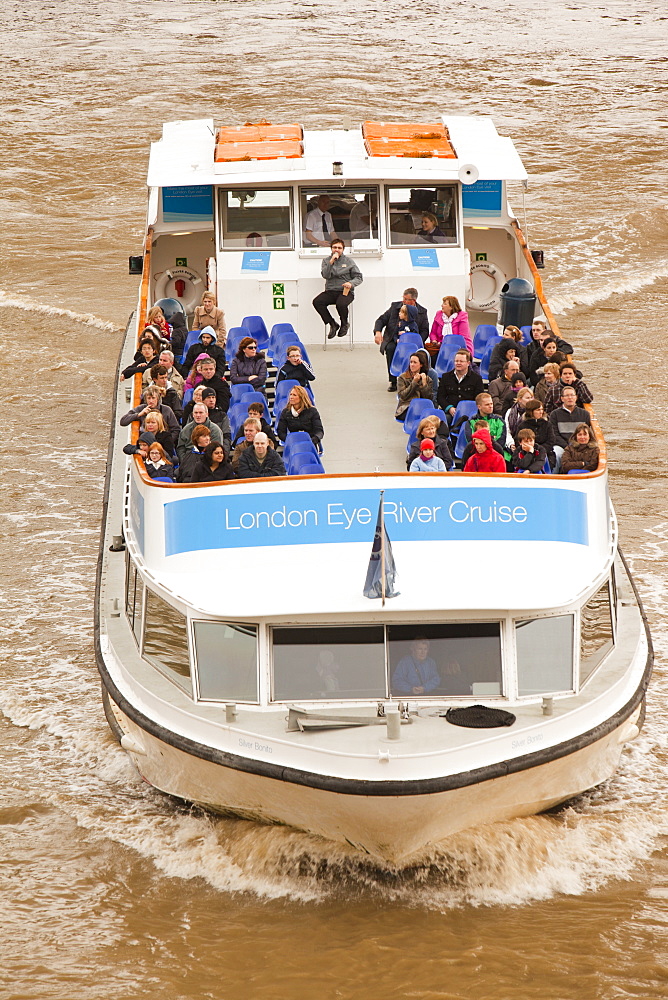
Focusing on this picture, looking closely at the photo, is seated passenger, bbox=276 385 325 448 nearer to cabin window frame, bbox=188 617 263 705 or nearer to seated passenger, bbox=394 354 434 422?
seated passenger, bbox=394 354 434 422

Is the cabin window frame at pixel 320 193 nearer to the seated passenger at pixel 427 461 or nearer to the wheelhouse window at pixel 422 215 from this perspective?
the wheelhouse window at pixel 422 215

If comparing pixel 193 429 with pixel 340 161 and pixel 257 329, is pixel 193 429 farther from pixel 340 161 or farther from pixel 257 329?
→ pixel 340 161

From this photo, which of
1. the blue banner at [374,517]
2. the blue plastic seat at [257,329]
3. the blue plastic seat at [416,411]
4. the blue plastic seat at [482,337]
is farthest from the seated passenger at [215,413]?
the blue plastic seat at [482,337]

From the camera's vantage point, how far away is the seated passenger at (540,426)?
1172cm

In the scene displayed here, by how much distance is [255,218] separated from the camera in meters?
15.8

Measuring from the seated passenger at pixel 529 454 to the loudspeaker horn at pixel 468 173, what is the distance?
4803 millimetres

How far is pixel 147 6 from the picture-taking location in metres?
45.6

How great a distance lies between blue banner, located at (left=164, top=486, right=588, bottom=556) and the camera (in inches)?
402

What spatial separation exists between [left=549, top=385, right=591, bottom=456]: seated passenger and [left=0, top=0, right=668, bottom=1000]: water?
120 inches

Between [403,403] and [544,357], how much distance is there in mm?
1703

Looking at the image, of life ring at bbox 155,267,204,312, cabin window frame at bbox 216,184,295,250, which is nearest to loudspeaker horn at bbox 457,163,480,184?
cabin window frame at bbox 216,184,295,250

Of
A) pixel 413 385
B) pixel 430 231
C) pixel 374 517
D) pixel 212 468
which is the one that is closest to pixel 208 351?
pixel 413 385

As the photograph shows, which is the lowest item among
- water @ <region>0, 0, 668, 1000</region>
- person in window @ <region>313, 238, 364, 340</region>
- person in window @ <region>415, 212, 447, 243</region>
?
water @ <region>0, 0, 668, 1000</region>

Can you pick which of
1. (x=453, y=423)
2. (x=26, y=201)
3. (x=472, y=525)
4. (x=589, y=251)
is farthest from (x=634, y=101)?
(x=472, y=525)
